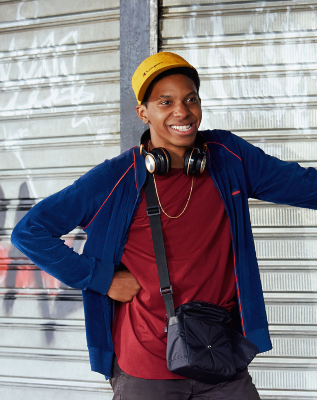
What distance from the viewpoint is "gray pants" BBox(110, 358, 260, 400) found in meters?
1.85

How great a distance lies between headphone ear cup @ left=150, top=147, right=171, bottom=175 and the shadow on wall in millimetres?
2360

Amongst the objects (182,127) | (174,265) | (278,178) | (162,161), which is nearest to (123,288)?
(174,265)

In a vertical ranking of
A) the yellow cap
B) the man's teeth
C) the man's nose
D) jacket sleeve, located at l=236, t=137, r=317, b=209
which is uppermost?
the yellow cap

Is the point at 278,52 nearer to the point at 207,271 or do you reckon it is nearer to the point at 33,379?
the point at 207,271

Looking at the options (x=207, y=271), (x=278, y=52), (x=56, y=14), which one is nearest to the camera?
(x=207, y=271)

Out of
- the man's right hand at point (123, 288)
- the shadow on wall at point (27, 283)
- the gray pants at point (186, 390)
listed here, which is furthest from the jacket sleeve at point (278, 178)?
the shadow on wall at point (27, 283)

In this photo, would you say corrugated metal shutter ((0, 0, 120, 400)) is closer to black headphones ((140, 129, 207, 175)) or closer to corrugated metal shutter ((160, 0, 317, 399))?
corrugated metal shutter ((160, 0, 317, 399))

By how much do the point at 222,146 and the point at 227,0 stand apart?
92.2 inches

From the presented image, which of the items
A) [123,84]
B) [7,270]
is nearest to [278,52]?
[123,84]

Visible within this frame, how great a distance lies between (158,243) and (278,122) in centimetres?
237

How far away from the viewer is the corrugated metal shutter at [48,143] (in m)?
4.09

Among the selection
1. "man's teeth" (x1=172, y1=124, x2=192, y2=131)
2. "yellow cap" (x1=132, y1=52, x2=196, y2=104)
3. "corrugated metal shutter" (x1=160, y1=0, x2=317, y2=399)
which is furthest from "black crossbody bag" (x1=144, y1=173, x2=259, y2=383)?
"corrugated metal shutter" (x1=160, y1=0, x2=317, y2=399)

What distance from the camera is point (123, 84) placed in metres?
3.97

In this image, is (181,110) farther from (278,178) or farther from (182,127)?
(278,178)
